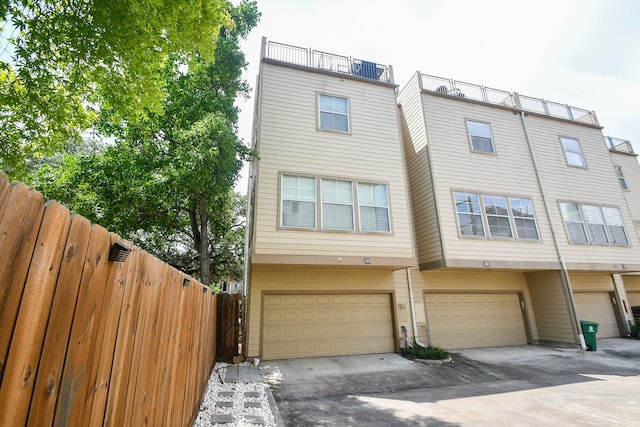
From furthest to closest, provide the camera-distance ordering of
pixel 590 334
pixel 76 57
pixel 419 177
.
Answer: pixel 419 177 < pixel 590 334 < pixel 76 57

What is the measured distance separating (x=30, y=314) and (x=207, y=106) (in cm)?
881

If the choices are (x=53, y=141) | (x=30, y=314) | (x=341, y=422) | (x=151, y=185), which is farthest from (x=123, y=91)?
(x=341, y=422)

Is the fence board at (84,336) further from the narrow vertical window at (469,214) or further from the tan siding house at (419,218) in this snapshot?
the narrow vertical window at (469,214)

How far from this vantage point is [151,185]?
766 centimetres

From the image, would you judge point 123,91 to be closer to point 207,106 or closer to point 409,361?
point 207,106

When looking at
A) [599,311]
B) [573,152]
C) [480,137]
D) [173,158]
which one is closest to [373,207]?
[480,137]

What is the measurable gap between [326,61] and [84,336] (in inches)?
434

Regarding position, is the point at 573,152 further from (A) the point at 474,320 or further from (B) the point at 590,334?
(A) the point at 474,320

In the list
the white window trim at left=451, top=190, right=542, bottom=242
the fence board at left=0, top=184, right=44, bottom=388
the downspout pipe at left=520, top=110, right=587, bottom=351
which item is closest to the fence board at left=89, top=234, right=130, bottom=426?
the fence board at left=0, top=184, right=44, bottom=388

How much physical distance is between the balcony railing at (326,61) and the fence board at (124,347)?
9.71 meters

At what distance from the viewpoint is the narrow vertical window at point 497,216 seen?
10367 mm

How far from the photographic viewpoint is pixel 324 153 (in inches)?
371

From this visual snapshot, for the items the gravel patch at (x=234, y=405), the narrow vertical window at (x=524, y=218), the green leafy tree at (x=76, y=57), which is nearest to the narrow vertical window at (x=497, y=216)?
the narrow vertical window at (x=524, y=218)

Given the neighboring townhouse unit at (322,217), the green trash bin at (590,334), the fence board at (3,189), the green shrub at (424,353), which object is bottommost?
the green shrub at (424,353)
